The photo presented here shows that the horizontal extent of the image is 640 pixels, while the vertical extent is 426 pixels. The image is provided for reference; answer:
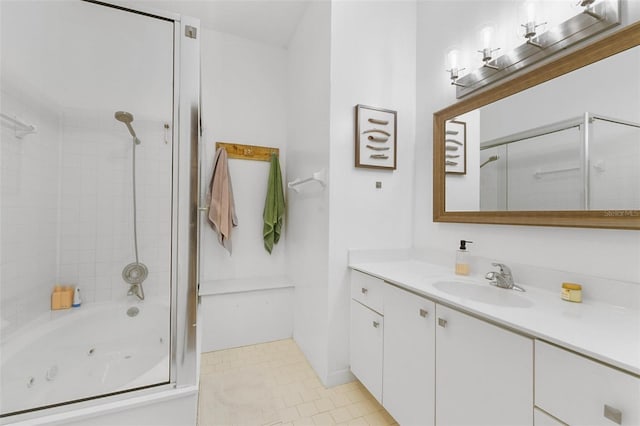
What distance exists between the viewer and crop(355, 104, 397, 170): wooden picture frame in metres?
1.74

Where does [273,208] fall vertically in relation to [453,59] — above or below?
below

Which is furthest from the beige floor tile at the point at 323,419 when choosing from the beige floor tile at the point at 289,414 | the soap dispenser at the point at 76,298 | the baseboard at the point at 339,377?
the soap dispenser at the point at 76,298

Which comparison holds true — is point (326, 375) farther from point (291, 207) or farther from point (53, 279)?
point (53, 279)

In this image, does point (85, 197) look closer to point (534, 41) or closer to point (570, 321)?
point (570, 321)

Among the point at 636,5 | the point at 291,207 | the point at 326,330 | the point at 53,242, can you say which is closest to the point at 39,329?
the point at 53,242

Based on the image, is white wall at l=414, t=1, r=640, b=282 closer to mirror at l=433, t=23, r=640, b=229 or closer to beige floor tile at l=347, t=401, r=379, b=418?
mirror at l=433, t=23, r=640, b=229

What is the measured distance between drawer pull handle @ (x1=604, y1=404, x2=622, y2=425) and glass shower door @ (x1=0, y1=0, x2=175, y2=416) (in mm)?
1559

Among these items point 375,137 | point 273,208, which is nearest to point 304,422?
point 273,208

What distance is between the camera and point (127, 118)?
61.3 inches

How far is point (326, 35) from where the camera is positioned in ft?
5.84

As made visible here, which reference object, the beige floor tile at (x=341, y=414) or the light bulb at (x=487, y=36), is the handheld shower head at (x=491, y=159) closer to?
the light bulb at (x=487, y=36)

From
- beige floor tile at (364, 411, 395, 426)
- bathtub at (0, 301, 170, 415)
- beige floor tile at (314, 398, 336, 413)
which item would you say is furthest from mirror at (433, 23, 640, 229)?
bathtub at (0, 301, 170, 415)

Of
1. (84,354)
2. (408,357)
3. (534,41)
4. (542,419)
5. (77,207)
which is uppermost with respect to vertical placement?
(534,41)

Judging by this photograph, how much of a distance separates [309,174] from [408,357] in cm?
139
